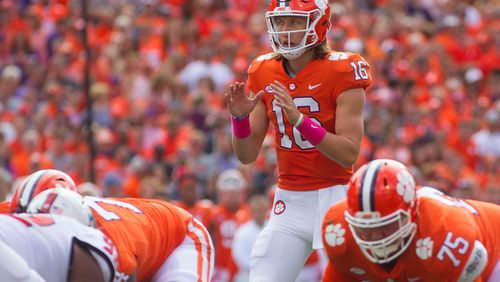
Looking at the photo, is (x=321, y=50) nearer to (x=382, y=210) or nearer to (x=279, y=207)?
(x=279, y=207)

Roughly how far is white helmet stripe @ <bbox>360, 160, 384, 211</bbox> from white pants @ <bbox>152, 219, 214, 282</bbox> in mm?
1397

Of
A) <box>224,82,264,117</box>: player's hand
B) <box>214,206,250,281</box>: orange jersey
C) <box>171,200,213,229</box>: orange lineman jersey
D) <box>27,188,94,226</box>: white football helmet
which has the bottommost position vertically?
<box>214,206,250,281</box>: orange jersey

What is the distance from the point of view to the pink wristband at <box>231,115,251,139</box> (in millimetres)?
6086

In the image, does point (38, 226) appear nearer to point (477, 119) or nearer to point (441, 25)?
point (477, 119)

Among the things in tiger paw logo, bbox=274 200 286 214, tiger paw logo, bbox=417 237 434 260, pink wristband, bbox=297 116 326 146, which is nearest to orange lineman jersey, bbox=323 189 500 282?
tiger paw logo, bbox=417 237 434 260

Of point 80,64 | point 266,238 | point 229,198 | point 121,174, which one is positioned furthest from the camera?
point 80,64

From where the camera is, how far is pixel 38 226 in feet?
16.2

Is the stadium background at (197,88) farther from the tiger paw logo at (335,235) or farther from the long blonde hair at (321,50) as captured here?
the tiger paw logo at (335,235)

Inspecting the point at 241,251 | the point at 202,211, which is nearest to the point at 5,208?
the point at 241,251

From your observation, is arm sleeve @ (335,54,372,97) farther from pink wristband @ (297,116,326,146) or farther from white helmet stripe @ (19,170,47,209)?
white helmet stripe @ (19,170,47,209)

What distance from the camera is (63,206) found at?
512cm

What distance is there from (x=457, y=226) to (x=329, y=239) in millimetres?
584

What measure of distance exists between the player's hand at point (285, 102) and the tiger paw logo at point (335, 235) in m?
0.82

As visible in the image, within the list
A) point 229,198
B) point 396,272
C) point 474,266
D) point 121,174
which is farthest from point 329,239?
point 121,174
